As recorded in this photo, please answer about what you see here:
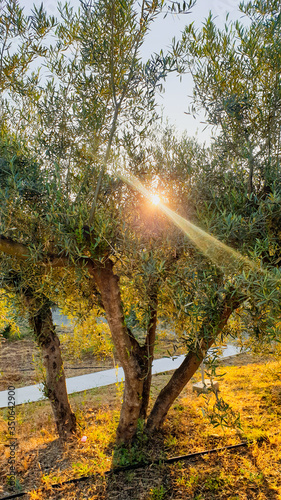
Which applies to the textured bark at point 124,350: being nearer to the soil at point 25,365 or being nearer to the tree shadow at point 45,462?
the tree shadow at point 45,462

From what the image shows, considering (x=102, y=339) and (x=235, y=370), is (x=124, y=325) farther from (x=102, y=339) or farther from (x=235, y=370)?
(x=235, y=370)

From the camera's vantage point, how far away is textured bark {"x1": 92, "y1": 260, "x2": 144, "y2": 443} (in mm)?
4270

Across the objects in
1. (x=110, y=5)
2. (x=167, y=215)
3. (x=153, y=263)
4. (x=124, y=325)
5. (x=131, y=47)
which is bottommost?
(x=124, y=325)

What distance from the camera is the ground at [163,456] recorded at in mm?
4070

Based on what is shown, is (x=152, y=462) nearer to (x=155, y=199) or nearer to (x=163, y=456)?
(x=163, y=456)

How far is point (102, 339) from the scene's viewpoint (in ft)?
22.4

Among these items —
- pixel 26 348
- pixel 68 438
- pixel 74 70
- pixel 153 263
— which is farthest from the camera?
pixel 26 348

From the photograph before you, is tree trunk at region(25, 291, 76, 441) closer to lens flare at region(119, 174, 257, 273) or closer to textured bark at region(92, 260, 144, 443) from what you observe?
textured bark at region(92, 260, 144, 443)

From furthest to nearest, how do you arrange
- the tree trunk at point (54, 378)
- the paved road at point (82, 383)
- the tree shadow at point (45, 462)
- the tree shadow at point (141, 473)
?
the paved road at point (82, 383)
the tree trunk at point (54, 378)
the tree shadow at point (45, 462)
the tree shadow at point (141, 473)

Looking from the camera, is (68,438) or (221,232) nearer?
(221,232)

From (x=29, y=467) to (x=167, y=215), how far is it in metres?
3.95

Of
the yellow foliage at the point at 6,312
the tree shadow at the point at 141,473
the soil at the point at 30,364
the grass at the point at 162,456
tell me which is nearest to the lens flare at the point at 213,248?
the grass at the point at 162,456

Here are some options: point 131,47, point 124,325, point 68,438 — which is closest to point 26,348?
point 68,438

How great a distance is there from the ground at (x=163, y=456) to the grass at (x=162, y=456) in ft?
0.03
